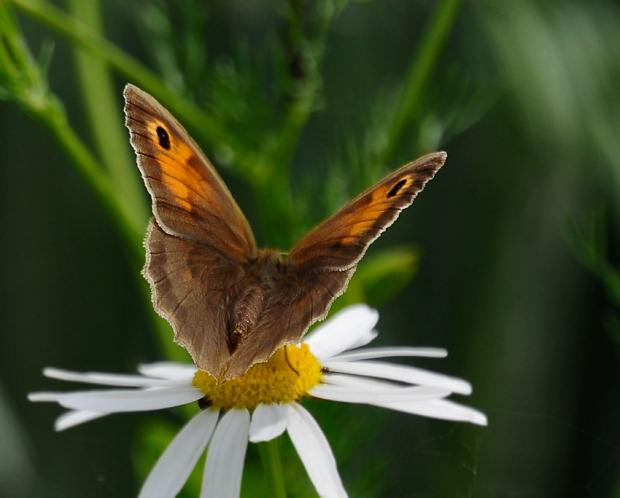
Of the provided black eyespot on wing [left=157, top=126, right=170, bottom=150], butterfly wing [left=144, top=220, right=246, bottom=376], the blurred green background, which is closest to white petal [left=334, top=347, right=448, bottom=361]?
butterfly wing [left=144, top=220, right=246, bottom=376]

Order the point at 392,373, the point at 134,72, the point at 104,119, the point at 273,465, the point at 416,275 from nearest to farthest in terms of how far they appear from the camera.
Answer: the point at 273,465
the point at 392,373
the point at 134,72
the point at 104,119
the point at 416,275

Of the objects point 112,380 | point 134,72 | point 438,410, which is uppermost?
point 134,72

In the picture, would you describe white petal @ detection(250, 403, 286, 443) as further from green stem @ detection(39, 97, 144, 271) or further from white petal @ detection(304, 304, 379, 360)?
green stem @ detection(39, 97, 144, 271)

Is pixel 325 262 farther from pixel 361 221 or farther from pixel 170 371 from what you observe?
pixel 170 371

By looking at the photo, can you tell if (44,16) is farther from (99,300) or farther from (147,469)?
(99,300)

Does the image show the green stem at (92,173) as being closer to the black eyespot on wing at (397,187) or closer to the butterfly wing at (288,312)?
the butterfly wing at (288,312)

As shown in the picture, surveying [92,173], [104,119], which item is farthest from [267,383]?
[104,119]

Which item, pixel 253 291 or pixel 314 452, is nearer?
pixel 314 452
